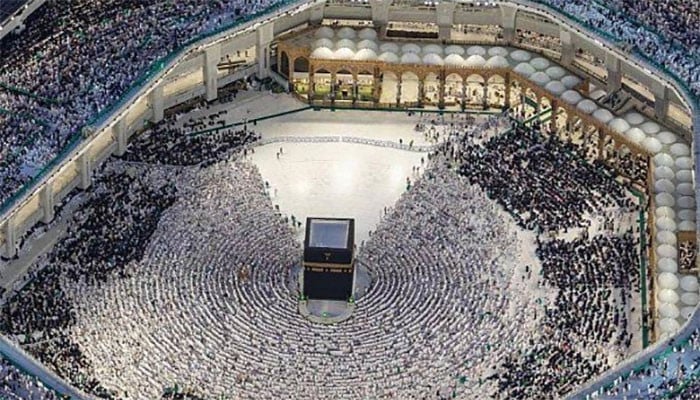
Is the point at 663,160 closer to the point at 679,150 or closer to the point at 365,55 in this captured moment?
the point at 679,150

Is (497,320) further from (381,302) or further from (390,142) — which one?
(390,142)

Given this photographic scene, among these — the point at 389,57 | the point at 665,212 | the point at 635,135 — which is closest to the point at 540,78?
the point at 635,135

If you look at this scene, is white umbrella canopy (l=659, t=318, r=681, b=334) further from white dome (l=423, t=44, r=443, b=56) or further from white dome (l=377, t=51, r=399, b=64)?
white dome (l=423, t=44, r=443, b=56)

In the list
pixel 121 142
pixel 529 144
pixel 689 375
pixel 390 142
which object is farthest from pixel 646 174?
pixel 121 142

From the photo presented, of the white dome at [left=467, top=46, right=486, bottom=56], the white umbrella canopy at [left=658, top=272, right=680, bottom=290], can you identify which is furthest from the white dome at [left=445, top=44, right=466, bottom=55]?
the white umbrella canopy at [left=658, top=272, right=680, bottom=290]

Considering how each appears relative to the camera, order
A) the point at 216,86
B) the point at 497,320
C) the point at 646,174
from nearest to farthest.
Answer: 1. the point at 497,320
2. the point at 646,174
3. the point at 216,86

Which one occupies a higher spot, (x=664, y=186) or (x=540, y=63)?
(x=540, y=63)

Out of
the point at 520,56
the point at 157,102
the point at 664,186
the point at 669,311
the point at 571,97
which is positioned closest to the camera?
the point at 669,311
